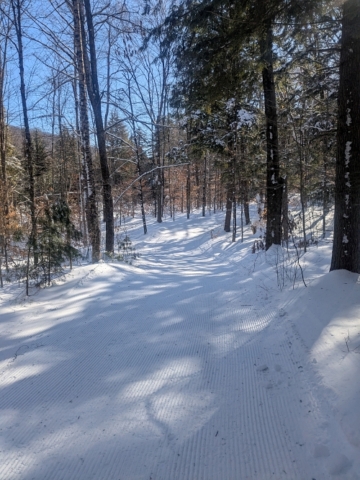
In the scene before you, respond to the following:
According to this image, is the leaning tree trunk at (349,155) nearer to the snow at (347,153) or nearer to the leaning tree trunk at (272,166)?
the snow at (347,153)

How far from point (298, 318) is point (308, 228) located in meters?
11.6

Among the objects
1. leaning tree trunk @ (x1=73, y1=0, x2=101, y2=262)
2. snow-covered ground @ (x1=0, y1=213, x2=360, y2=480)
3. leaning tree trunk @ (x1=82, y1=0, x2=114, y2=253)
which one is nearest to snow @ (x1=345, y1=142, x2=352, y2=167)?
snow-covered ground @ (x1=0, y1=213, x2=360, y2=480)

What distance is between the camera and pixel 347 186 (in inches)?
185

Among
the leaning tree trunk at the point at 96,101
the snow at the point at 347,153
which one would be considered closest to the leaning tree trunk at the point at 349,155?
the snow at the point at 347,153

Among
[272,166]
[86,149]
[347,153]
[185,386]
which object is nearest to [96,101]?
[86,149]

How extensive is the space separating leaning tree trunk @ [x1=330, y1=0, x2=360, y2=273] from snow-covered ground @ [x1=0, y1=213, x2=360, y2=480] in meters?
0.47

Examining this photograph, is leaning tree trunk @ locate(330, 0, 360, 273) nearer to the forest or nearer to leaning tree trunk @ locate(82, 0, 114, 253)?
the forest

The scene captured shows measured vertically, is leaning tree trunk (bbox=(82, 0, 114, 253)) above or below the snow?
above

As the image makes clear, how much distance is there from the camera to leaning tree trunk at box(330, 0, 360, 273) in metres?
4.60

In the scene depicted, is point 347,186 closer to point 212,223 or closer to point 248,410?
point 248,410

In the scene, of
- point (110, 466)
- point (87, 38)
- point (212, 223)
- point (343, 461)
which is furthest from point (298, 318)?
point (212, 223)

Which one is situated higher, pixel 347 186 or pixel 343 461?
pixel 347 186

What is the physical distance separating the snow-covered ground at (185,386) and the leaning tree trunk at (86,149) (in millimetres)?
3669

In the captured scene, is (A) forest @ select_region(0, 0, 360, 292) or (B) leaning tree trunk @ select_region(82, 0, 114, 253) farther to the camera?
(B) leaning tree trunk @ select_region(82, 0, 114, 253)
